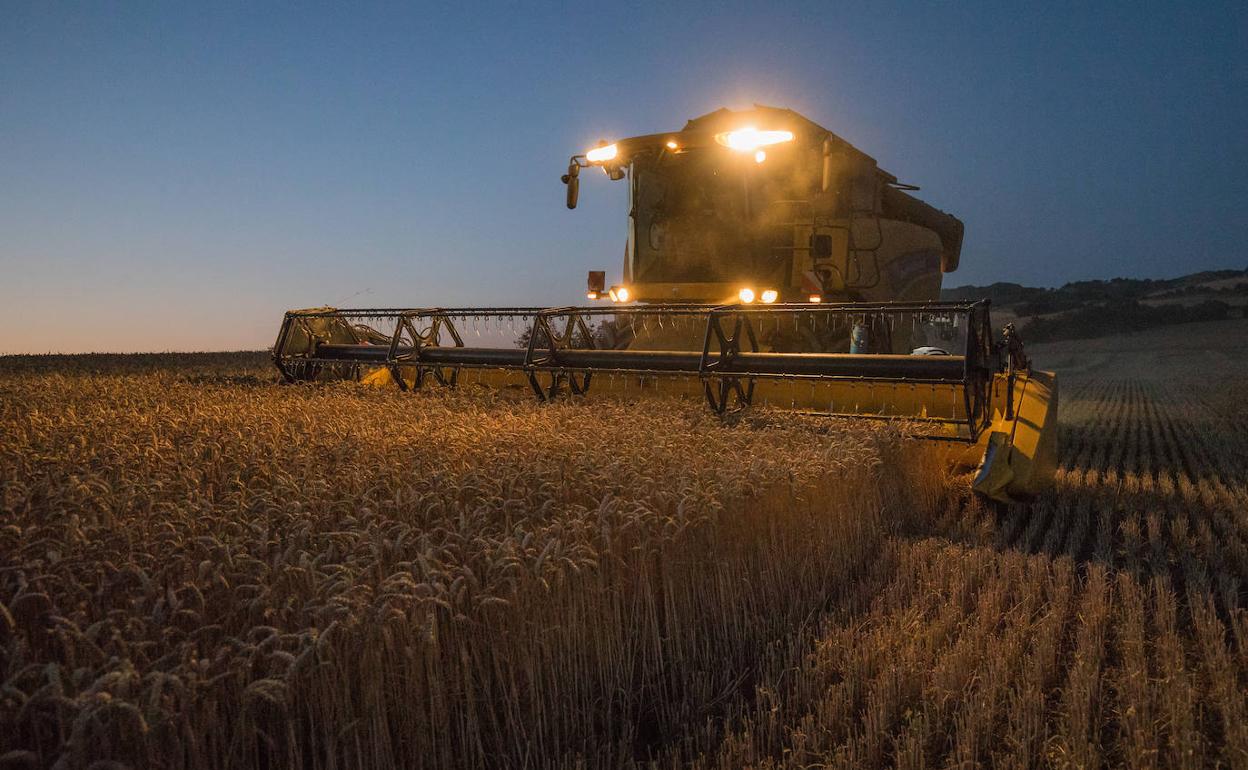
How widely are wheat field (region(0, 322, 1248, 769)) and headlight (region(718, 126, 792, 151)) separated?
12.4ft

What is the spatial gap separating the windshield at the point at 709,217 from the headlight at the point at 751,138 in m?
0.26

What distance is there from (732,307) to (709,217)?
2.12m

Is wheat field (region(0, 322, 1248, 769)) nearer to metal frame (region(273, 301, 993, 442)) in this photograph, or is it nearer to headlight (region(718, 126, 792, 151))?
metal frame (region(273, 301, 993, 442))

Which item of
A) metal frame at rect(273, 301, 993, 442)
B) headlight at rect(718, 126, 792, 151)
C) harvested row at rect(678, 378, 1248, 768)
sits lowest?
harvested row at rect(678, 378, 1248, 768)

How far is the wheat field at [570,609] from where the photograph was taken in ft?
6.26

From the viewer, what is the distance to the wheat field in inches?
75.1

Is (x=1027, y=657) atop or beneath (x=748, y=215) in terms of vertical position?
beneath

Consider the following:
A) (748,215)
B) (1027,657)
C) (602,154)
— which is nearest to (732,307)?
(748,215)

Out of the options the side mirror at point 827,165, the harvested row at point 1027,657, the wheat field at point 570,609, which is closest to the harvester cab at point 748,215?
the side mirror at point 827,165

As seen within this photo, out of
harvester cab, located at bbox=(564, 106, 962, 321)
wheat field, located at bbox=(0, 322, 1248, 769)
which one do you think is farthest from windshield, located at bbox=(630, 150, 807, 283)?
wheat field, located at bbox=(0, 322, 1248, 769)

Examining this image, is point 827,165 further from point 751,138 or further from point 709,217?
point 709,217

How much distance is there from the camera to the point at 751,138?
26.2 feet

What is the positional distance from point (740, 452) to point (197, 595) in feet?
10.5

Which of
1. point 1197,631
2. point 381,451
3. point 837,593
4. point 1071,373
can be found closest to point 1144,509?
point 1197,631
